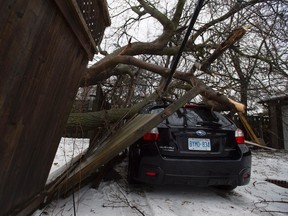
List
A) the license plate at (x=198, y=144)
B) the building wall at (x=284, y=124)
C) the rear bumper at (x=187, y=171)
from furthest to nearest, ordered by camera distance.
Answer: the building wall at (x=284, y=124) < the license plate at (x=198, y=144) < the rear bumper at (x=187, y=171)

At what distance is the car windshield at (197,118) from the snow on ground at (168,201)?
1170 millimetres

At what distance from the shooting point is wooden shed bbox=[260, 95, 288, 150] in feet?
48.1

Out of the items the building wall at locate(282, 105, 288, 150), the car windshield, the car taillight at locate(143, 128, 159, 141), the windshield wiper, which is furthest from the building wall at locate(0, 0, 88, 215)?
the building wall at locate(282, 105, 288, 150)

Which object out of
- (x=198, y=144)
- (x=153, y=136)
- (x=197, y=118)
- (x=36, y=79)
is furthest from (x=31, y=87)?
(x=197, y=118)

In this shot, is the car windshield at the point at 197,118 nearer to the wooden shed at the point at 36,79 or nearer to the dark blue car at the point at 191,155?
the dark blue car at the point at 191,155

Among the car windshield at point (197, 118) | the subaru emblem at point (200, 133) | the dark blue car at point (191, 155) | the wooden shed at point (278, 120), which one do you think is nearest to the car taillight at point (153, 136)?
the dark blue car at point (191, 155)

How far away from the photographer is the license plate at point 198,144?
4387mm

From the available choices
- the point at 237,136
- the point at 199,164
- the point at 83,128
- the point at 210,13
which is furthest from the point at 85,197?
the point at 210,13

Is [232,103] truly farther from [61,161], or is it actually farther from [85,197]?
[61,161]

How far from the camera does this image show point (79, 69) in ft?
10.6

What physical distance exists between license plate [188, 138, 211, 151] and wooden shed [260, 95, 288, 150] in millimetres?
11407

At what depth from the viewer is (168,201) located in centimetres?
417

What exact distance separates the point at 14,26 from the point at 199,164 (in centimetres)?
332

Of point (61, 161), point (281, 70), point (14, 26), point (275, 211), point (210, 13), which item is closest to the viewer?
point (14, 26)
